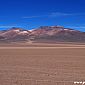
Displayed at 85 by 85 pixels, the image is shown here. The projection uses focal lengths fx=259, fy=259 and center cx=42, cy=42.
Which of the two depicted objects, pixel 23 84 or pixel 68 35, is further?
pixel 68 35

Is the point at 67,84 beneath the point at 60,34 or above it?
beneath

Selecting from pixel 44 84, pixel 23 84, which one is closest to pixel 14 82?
pixel 23 84

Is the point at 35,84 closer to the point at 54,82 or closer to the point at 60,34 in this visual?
the point at 54,82

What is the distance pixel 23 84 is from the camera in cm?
970

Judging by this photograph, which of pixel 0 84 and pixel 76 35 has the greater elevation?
pixel 76 35

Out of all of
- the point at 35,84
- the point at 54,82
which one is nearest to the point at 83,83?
the point at 54,82

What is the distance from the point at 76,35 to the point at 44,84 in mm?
191028

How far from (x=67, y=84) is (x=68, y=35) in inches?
7359

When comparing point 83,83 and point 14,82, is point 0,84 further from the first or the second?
point 83,83

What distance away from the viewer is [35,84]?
31.7ft

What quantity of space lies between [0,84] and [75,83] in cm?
280

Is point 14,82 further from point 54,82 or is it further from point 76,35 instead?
point 76,35

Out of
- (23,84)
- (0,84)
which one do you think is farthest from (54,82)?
(0,84)

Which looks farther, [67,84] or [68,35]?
[68,35]
